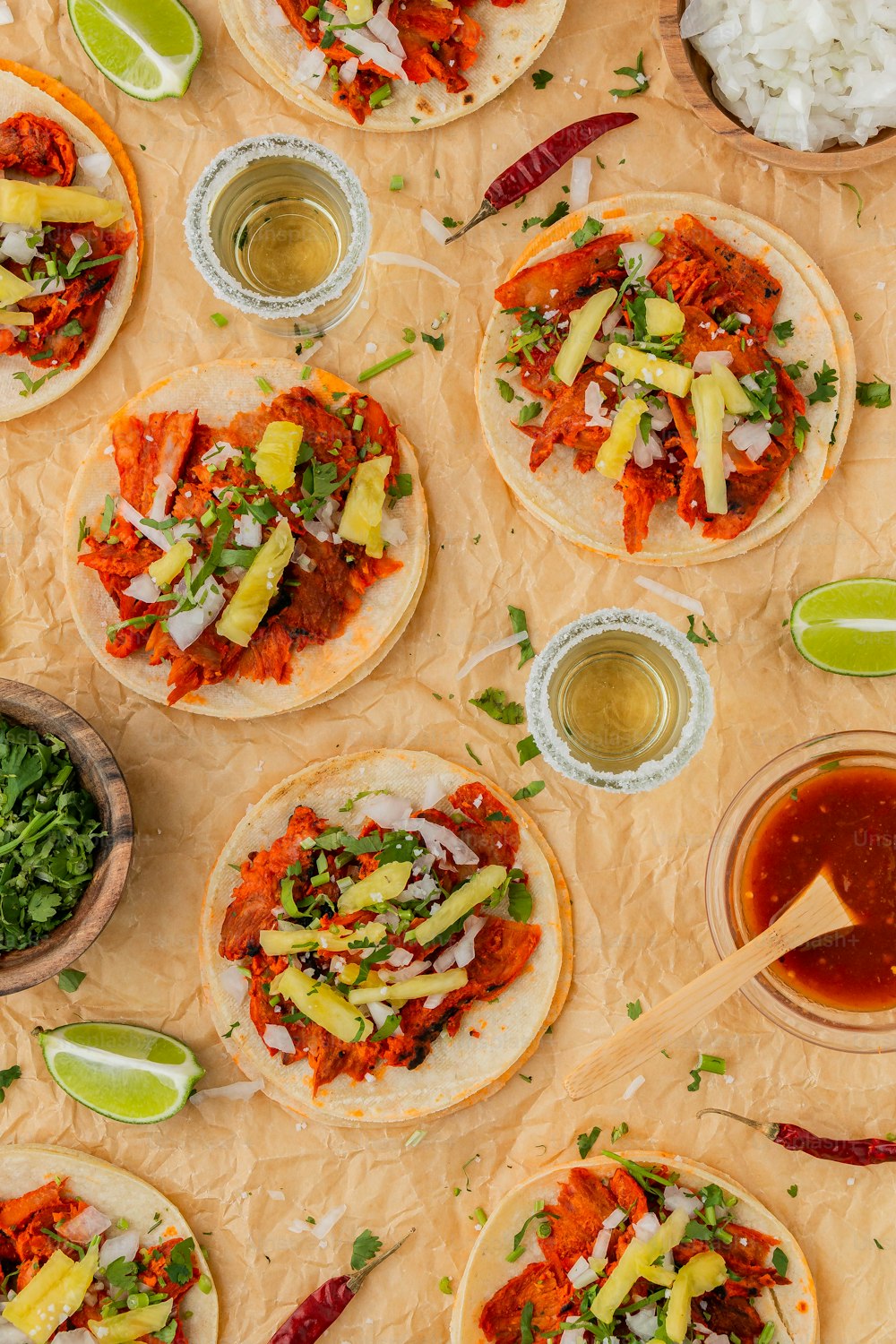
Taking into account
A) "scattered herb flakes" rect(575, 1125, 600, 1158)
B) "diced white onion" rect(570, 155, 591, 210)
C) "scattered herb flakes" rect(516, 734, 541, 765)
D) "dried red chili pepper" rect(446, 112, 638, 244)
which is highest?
"dried red chili pepper" rect(446, 112, 638, 244)

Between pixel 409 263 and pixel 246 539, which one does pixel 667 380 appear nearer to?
pixel 409 263

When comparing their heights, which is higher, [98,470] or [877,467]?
[98,470]

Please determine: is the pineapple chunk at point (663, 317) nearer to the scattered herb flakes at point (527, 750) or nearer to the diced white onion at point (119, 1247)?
the scattered herb flakes at point (527, 750)

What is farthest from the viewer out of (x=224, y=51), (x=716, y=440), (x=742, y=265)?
(x=224, y=51)

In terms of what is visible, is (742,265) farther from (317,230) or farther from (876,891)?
(876,891)

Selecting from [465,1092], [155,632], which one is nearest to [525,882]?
[465,1092]

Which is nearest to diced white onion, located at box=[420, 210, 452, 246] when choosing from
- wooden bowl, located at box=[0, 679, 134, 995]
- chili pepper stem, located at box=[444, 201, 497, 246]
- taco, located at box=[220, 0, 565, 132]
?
chili pepper stem, located at box=[444, 201, 497, 246]

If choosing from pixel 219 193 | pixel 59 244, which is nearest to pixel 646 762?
pixel 219 193

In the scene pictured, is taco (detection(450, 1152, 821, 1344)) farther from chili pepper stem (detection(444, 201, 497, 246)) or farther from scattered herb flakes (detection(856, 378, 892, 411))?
chili pepper stem (detection(444, 201, 497, 246))
